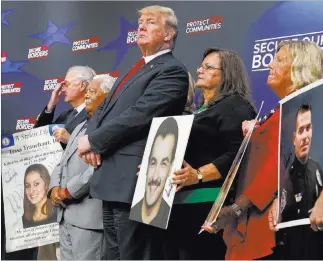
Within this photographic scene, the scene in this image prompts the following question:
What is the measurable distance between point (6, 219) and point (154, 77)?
210cm

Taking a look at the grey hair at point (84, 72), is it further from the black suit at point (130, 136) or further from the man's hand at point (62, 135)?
the black suit at point (130, 136)

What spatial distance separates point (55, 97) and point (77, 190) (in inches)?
51.7

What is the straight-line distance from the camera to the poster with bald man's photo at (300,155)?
269 cm

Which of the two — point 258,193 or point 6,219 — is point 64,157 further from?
point 258,193

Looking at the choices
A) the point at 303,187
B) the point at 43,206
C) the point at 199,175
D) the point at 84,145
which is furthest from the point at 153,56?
the point at 43,206

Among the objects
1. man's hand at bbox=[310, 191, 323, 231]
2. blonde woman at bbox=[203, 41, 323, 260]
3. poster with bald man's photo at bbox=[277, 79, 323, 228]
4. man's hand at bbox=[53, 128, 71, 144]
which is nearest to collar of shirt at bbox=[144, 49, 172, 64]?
blonde woman at bbox=[203, 41, 323, 260]

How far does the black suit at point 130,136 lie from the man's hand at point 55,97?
1645mm

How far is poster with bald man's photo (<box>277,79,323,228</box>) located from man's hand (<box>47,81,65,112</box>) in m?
2.53

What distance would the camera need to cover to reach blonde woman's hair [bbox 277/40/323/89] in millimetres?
3006

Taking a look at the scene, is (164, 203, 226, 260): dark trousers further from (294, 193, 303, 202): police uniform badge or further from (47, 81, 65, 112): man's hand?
(47, 81, 65, 112): man's hand

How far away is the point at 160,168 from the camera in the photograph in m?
3.14

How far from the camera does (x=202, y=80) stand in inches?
137

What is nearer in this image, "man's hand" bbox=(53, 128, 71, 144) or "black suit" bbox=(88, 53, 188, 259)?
"black suit" bbox=(88, 53, 188, 259)

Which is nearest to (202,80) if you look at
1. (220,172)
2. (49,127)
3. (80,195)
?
(220,172)
